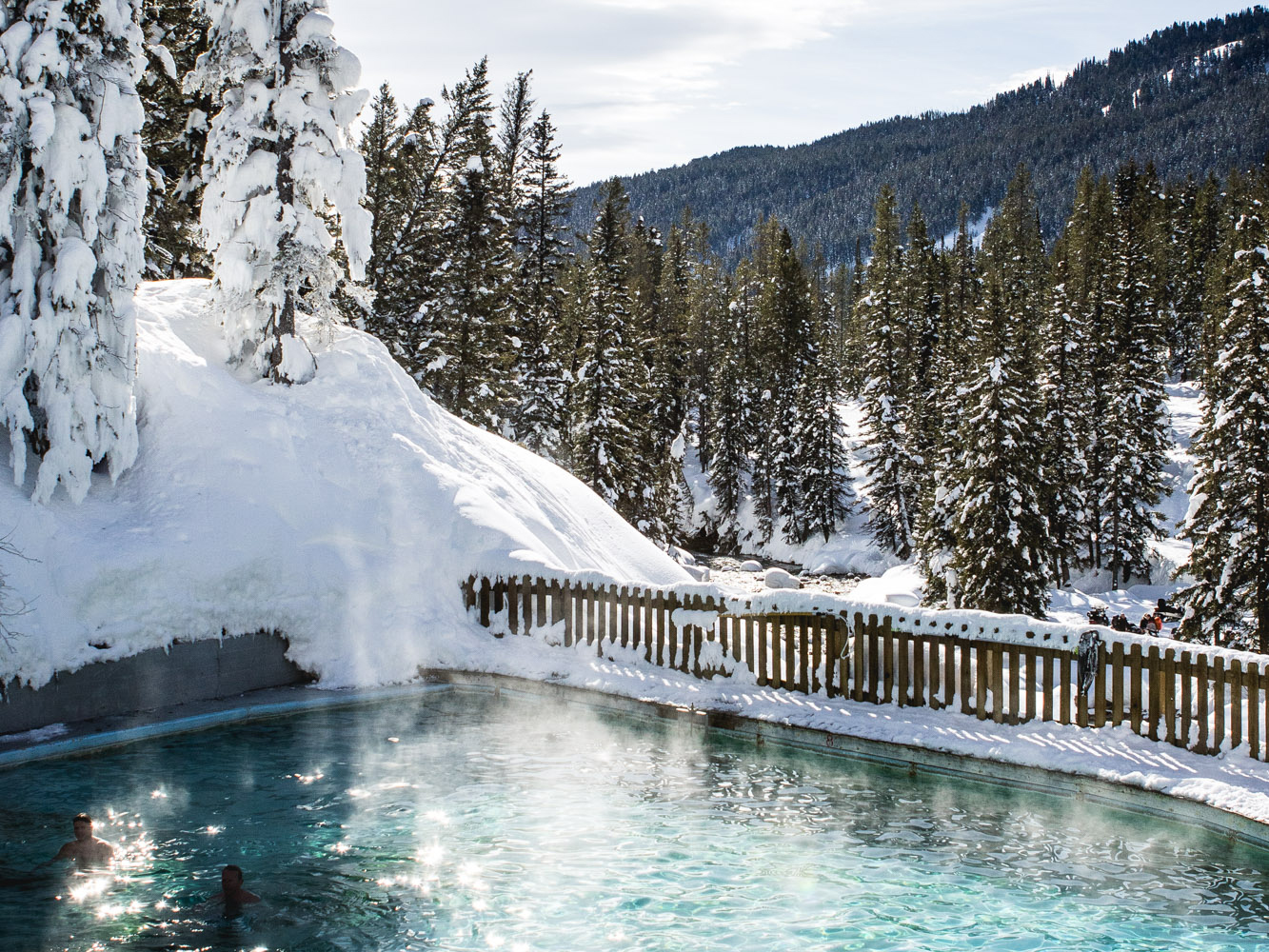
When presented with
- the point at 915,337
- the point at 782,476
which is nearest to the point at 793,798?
the point at 782,476

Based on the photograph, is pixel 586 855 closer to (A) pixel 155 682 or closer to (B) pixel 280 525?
(A) pixel 155 682

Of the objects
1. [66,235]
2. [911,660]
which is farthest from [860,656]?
[66,235]

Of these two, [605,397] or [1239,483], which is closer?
[1239,483]

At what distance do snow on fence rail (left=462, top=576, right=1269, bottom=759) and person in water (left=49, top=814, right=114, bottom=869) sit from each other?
799 centimetres

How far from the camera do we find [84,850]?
28.3ft

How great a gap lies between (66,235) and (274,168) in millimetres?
5042

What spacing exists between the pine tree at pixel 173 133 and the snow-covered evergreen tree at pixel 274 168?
706 centimetres

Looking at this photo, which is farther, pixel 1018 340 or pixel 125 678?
pixel 1018 340

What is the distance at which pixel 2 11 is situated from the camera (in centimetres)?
1352

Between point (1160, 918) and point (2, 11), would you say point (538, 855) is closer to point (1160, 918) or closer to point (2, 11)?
point (1160, 918)

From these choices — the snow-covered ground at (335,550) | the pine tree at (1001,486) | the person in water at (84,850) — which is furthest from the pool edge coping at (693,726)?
the pine tree at (1001,486)

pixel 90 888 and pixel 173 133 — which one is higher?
pixel 173 133

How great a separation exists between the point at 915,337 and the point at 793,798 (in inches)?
2372

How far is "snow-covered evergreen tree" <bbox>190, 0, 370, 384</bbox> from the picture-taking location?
715 inches
